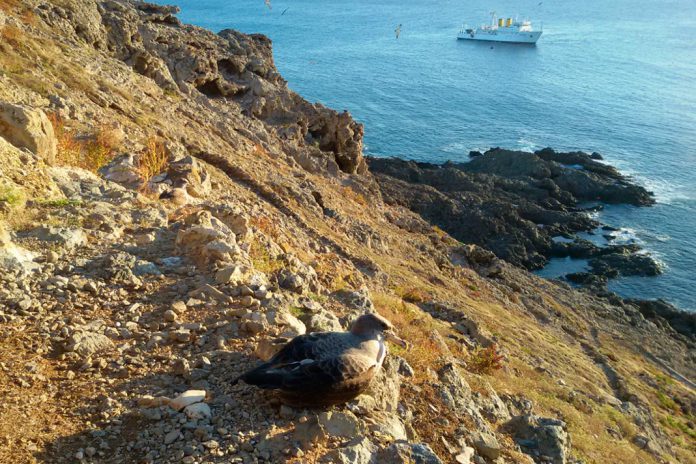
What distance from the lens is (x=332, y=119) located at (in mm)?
35188

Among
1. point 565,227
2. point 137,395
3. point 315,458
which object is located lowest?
point 565,227

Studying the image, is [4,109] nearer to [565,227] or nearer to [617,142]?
[565,227]

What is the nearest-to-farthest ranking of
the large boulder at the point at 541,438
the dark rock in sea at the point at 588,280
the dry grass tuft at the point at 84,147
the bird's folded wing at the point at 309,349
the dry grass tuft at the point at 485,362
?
1. the bird's folded wing at the point at 309,349
2. the large boulder at the point at 541,438
3. the dry grass tuft at the point at 84,147
4. the dry grass tuft at the point at 485,362
5. the dark rock in sea at the point at 588,280

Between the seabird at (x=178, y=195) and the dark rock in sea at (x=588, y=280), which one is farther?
the dark rock in sea at (x=588, y=280)

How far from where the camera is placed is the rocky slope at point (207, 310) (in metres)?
5.39

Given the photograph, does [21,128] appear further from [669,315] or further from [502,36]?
[502,36]

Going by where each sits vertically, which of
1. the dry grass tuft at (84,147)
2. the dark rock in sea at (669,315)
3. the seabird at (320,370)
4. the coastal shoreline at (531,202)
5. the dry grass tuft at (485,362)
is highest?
the dry grass tuft at (84,147)

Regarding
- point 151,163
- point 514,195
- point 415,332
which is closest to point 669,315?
point 514,195

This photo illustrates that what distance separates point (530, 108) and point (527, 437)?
68051 millimetres

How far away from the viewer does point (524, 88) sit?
79688 millimetres

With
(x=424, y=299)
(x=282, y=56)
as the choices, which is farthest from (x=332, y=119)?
(x=282, y=56)

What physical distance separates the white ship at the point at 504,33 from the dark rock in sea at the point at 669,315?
282ft

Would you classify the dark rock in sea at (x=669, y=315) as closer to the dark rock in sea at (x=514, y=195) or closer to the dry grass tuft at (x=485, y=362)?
the dark rock in sea at (x=514, y=195)

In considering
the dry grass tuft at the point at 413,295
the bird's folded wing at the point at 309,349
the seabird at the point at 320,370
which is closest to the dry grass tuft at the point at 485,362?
the dry grass tuft at the point at 413,295
